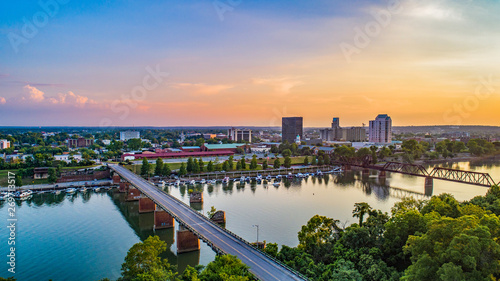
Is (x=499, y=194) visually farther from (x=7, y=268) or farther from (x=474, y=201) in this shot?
(x=7, y=268)

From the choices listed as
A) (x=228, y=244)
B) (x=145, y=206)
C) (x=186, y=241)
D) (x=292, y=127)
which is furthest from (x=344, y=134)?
(x=228, y=244)

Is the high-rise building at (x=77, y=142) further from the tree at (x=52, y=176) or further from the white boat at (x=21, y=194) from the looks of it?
the white boat at (x=21, y=194)

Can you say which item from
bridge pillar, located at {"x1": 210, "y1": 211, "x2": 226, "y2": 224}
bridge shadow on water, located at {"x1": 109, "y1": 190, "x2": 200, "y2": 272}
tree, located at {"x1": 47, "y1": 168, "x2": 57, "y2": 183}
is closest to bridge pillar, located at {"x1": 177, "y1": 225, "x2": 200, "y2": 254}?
bridge shadow on water, located at {"x1": 109, "y1": 190, "x2": 200, "y2": 272}

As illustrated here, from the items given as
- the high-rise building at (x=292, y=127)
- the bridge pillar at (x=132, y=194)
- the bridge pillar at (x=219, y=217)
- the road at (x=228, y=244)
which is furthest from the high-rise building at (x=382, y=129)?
the road at (x=228, y=244)

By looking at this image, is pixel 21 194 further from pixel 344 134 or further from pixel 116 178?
pixel 344 134

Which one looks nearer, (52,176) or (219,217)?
(219,217)

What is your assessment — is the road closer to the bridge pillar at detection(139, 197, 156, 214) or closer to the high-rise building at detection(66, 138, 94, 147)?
the bridge pillar at detection(139, 197, 156, 214)
